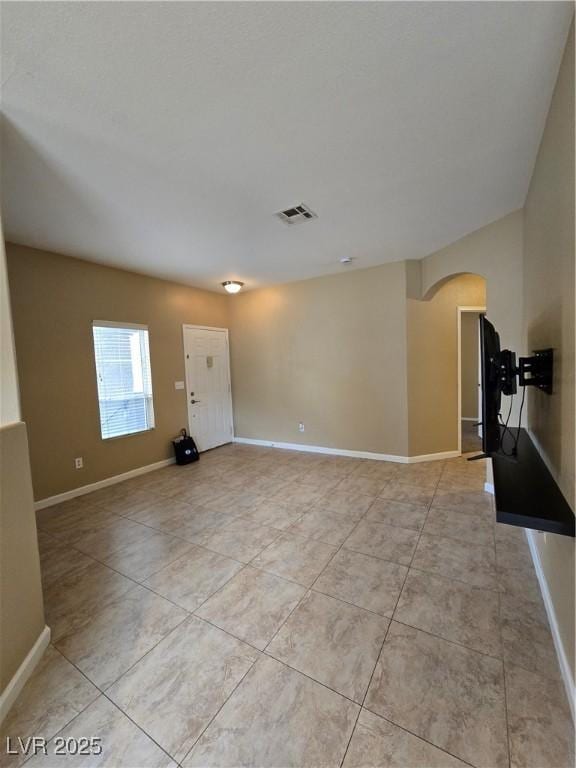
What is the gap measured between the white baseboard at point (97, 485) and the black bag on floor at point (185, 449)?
0.19 metres

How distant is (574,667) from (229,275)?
187 inches

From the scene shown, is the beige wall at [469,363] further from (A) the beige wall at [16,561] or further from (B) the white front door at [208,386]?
(A) the beige wall at [16,561]

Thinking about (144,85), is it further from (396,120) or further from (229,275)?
(229,275)

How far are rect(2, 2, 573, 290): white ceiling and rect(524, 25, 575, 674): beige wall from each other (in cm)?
23

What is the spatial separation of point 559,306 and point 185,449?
462cm

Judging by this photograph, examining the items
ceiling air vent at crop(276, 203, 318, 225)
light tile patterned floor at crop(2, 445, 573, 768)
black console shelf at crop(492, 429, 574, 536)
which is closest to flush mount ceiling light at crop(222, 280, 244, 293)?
ceiling air vent at crop(276, 203, 318, 225)

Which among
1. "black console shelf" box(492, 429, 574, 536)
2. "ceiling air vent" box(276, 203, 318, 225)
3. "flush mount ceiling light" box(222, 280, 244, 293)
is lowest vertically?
"black console shelf" box(492, 429, 574, 536)

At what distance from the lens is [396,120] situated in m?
1.73

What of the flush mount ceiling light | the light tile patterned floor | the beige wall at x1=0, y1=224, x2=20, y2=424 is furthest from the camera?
the flush mount ceiling light

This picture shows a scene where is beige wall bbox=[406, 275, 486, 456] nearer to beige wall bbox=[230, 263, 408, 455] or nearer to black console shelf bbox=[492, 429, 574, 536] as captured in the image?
beige wall bbox=[230, 263, 408, 455]

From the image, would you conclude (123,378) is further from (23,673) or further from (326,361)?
(23,673)

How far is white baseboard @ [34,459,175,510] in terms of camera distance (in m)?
3.43

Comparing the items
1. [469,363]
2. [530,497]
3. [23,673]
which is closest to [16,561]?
[23,673]

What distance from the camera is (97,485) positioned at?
153 inches
